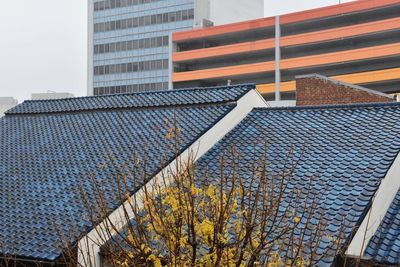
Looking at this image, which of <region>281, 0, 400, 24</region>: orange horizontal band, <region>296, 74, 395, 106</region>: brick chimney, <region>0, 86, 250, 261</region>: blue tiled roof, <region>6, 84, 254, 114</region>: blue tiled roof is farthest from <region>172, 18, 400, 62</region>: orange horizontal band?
<region>0, 86, 250, 261</region>: blue tiled roof

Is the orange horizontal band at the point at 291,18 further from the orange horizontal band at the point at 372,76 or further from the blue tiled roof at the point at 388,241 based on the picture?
the blue tiled roof at the point at 388,241

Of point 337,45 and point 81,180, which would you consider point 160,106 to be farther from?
point 337,45

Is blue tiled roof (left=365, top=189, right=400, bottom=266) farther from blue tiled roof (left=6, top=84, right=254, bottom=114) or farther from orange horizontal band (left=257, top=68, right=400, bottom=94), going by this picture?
orange horizontal band (left=257, top=68, right=400, bottom=94)

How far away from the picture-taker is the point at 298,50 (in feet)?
163

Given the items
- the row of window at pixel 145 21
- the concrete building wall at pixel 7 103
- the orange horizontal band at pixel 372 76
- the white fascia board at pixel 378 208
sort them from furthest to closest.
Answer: the row of window at pixel 145 21 → the orange horizontal band at pixel 372 76 → the concrete building wall at pixel 7 103 → the white fascia board at pixel 378 208

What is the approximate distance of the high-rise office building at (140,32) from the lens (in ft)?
199

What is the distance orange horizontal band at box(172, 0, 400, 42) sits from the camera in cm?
4481

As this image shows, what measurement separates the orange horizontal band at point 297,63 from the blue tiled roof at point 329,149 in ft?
109

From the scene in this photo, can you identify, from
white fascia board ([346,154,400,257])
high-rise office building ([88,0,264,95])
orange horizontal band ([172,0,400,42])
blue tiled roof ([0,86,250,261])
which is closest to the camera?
white fascia board ([346,154,400,257])

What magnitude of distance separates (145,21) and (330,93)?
49.0 m

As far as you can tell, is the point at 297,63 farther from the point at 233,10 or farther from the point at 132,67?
the point at 132,67

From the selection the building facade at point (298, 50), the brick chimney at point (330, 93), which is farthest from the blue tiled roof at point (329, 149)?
the building facade at point (298, 50)

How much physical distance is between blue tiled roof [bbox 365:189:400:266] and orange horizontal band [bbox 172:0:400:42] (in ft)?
126

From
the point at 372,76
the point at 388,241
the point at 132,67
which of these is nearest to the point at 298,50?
the point at 372,76
